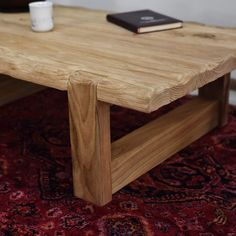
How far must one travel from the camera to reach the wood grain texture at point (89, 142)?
1096 mm

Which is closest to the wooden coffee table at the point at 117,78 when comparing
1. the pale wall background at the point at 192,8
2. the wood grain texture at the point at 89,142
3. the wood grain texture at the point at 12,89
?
the wood grain texture at the point at 89,142

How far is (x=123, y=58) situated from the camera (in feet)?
3.87

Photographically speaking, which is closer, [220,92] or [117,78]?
[117,78]

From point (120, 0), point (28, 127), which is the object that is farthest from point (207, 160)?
point (120, 0)

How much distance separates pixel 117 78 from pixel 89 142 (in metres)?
0.19

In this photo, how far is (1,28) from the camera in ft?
4.99

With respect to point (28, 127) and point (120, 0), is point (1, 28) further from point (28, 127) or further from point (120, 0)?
point (120, 0)

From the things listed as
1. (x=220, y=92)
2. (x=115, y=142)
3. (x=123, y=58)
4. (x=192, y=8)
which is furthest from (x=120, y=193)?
(x=192, y=8)

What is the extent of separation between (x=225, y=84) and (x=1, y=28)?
2.39ft

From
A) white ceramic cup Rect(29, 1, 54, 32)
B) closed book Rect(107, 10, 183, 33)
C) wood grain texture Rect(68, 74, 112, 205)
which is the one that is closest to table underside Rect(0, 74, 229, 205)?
wood grain texture Rect(68, 74, 112, 205)

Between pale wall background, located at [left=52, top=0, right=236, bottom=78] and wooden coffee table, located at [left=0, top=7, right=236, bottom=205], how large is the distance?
1.50ft

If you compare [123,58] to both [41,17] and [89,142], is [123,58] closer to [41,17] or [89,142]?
[89,142]

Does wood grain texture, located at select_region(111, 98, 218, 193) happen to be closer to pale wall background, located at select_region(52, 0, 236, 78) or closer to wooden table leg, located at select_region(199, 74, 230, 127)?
wooden table leg, located at select_region(199, 74, 230, 127)

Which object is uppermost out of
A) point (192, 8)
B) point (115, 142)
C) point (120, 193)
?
point (192, 8)
